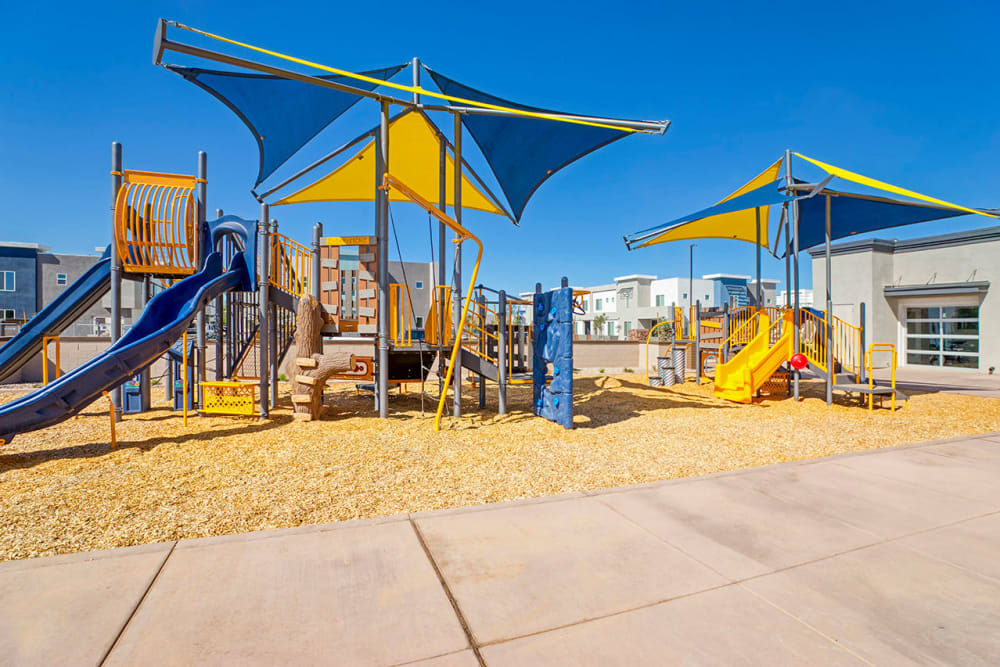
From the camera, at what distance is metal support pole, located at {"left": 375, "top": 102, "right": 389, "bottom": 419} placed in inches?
328

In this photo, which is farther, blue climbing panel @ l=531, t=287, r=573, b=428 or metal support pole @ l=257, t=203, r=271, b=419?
metal support pole @ l=257, t=203, r=271, b=419

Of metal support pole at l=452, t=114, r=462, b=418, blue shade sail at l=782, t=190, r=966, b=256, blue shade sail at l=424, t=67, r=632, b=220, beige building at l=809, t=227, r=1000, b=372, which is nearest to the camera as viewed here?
metal support pole at l=452, t=114, r=462, b=418

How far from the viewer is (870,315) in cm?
2316

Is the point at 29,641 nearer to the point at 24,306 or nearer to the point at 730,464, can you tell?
the point at 730,464

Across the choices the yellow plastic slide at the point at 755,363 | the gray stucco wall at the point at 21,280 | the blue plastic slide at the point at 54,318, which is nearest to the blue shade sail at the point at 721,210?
the yellow plastic slide at the point at 755,363

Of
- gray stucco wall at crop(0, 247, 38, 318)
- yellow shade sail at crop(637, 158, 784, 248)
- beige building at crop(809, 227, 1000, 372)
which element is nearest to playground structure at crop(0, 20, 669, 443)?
yellow shade sail at crop(637, 158, 784, 248)

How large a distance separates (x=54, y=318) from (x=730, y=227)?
629 inches

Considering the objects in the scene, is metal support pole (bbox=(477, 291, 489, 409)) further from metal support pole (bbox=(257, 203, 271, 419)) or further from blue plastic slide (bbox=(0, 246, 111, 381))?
blue plastic slide (bbox=(0, 246, 111, 381))

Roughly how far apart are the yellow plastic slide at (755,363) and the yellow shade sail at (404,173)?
6.75 meters

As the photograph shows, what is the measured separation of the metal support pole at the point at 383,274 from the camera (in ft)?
27.3

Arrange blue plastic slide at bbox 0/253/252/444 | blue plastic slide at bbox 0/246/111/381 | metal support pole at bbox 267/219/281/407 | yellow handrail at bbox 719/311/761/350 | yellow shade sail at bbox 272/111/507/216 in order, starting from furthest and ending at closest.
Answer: yellow handrail at bbox 719/311/761/350 → yellow shade sail at bbox 272/111/507/216 → metal support pole at bbox 267/219/281/407 → blue plastic slide at bbox 0/246/111/381 → blue plastic slide at bbox 0/253/252/444

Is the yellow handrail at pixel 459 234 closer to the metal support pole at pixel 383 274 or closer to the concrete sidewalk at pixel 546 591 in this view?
the metal support pole at pixel 383 274

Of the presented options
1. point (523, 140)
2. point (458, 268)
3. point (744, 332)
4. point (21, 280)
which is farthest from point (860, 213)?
point (21, 280)

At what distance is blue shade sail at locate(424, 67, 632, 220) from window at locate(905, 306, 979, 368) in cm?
2044
